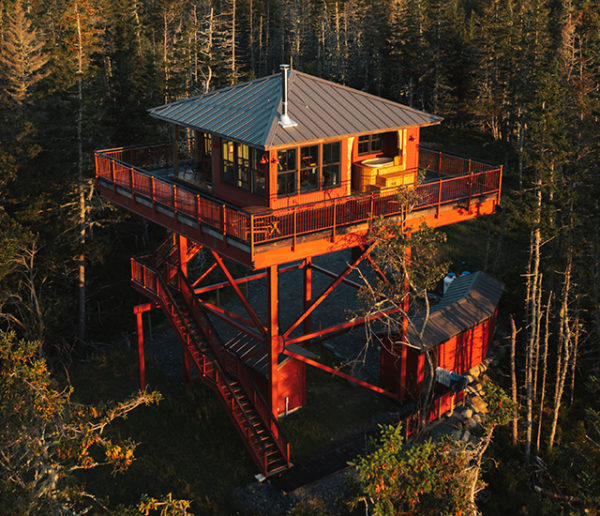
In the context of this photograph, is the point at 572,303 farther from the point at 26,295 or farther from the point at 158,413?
the point at 26,295

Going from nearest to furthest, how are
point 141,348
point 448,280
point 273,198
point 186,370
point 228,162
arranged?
point 273,198 < point 228,162 < point 141,348 < point 186,370 < point 448,280

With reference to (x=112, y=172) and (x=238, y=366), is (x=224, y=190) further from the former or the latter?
(x=238, y=366)

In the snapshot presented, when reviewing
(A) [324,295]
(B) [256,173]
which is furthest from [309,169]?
(A) [324,295]

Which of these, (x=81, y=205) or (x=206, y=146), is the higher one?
(x=206, y=146)

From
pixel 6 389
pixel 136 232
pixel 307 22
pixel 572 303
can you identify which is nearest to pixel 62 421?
pixel 6 389

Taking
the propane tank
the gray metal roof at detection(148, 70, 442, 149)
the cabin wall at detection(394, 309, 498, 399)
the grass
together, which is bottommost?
the grass

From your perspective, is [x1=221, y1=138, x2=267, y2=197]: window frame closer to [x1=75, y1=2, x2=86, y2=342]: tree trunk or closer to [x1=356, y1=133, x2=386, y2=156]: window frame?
[x1=356, y1=133, x2=386, y2=156]: window frame

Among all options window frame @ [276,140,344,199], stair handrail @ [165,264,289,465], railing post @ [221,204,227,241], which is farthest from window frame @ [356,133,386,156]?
stair handrail @ [165,264,289,465]
